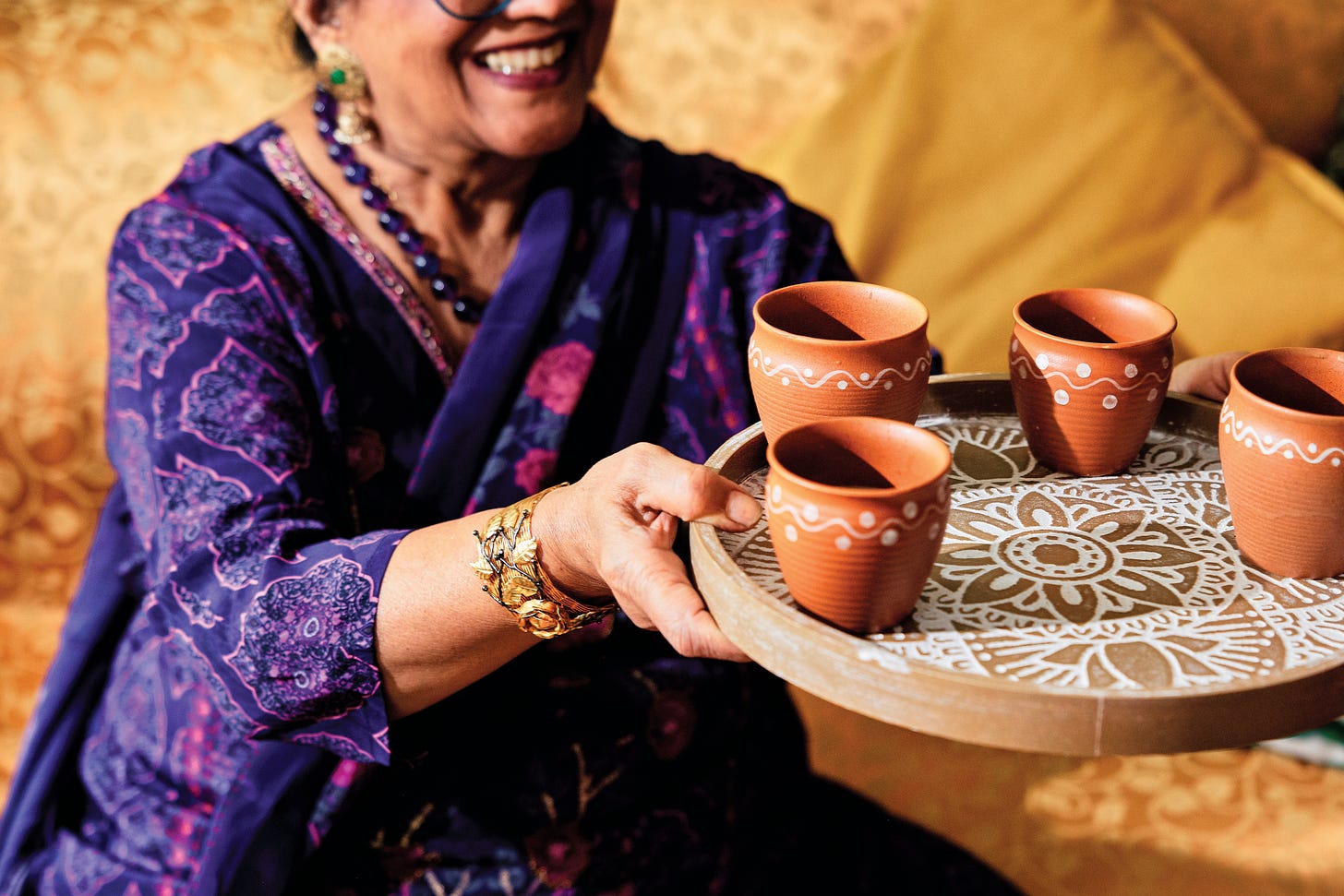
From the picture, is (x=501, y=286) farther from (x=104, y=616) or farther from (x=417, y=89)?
(x=104, y=616)

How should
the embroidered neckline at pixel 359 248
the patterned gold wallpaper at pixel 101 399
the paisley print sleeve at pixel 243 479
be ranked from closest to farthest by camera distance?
the paisley print sleeve at pixel 243 479 → the embroidered neckline at pixel 359 248 → the patterned gold wallpaper at pixel 101 399

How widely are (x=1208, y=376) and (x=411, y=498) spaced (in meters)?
0.67

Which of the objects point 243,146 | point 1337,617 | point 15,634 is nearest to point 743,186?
point 243,146

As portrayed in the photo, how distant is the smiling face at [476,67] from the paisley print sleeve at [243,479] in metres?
Result: 0.17

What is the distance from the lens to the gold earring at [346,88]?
1077 mm

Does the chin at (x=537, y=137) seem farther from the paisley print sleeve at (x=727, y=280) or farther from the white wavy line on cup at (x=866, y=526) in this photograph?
the white wavy line on cup at (x=866, y=526)

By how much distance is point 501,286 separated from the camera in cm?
111

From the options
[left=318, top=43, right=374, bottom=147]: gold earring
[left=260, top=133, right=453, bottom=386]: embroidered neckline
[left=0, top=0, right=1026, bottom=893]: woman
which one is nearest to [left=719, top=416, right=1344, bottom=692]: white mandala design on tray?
[left=0, top=0, right=1026, bottom=893]: woman

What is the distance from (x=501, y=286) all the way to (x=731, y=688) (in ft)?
1.46

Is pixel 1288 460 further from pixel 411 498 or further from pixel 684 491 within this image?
pixel 411 498

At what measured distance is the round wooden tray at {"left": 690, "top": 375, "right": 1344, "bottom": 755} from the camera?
0.59 metres

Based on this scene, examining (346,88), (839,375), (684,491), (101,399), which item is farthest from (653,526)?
(101,399)

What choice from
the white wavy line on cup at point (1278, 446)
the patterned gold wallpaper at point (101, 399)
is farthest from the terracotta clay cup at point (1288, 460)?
the patterned gold wallpaper at point (101, 399)

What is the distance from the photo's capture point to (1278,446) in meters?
0.67
